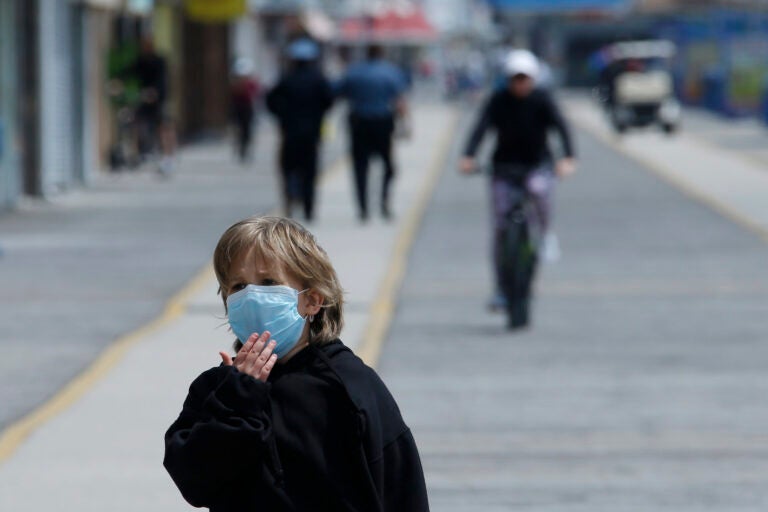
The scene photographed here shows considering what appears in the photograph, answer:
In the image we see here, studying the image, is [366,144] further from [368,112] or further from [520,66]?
[520,66]

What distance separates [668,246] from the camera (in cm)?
1811

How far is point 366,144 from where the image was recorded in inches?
791

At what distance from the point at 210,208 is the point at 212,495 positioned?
64.3 feet

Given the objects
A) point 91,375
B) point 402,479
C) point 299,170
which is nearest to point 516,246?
point 91,375

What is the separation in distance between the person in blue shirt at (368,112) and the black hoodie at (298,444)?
16253mm

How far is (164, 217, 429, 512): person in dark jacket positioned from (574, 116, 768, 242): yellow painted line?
15.3 m

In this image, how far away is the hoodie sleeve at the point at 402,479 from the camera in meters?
3.82

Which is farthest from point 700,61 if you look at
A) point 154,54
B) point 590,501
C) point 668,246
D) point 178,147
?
point 590,501

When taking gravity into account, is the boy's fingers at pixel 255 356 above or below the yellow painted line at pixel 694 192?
above

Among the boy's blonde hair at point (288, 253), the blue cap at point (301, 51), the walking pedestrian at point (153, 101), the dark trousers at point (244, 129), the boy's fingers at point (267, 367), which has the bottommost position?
the dark trousers at point (244, 129)

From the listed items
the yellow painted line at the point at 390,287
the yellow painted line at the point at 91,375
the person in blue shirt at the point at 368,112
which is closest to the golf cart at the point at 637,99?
the yellow painted line at the point at 390,287

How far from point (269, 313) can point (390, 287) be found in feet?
35.7

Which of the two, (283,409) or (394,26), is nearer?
(283,409)

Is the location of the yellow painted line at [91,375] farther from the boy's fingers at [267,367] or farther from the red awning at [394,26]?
the red awning at [394,26]
